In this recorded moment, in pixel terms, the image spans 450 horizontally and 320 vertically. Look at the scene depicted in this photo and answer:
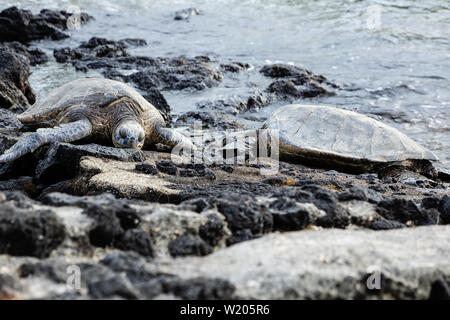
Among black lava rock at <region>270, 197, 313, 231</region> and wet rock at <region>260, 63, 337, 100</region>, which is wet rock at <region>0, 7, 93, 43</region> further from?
black lava rock at <region>270, 197, 313, 231</region>

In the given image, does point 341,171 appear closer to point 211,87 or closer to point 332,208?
point 332,208

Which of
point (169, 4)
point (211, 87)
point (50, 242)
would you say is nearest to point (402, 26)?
point (211, 87)

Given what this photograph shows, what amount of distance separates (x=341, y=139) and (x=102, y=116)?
2885 millimetres

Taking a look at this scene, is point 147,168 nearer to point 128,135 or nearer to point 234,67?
point 128,135

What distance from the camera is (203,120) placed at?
7238mm

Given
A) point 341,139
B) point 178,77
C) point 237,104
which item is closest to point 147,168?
point 341,139

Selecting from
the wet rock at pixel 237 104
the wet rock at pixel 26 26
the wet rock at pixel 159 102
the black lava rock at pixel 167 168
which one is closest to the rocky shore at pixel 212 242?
the black lava rock at pixel 167 168

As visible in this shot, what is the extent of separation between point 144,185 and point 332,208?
1.42 metres

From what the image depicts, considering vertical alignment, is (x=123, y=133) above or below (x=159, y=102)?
above

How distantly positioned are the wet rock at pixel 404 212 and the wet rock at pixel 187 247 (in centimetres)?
119

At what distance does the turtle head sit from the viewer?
5.04 m

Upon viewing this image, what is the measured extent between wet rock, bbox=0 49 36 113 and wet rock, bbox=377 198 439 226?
566 cm

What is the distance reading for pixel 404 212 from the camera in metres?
2.79

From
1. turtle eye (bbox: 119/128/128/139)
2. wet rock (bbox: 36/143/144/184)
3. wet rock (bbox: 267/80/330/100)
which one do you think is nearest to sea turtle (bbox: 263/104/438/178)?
turtle eye (bbox: 119/128/128/139)
